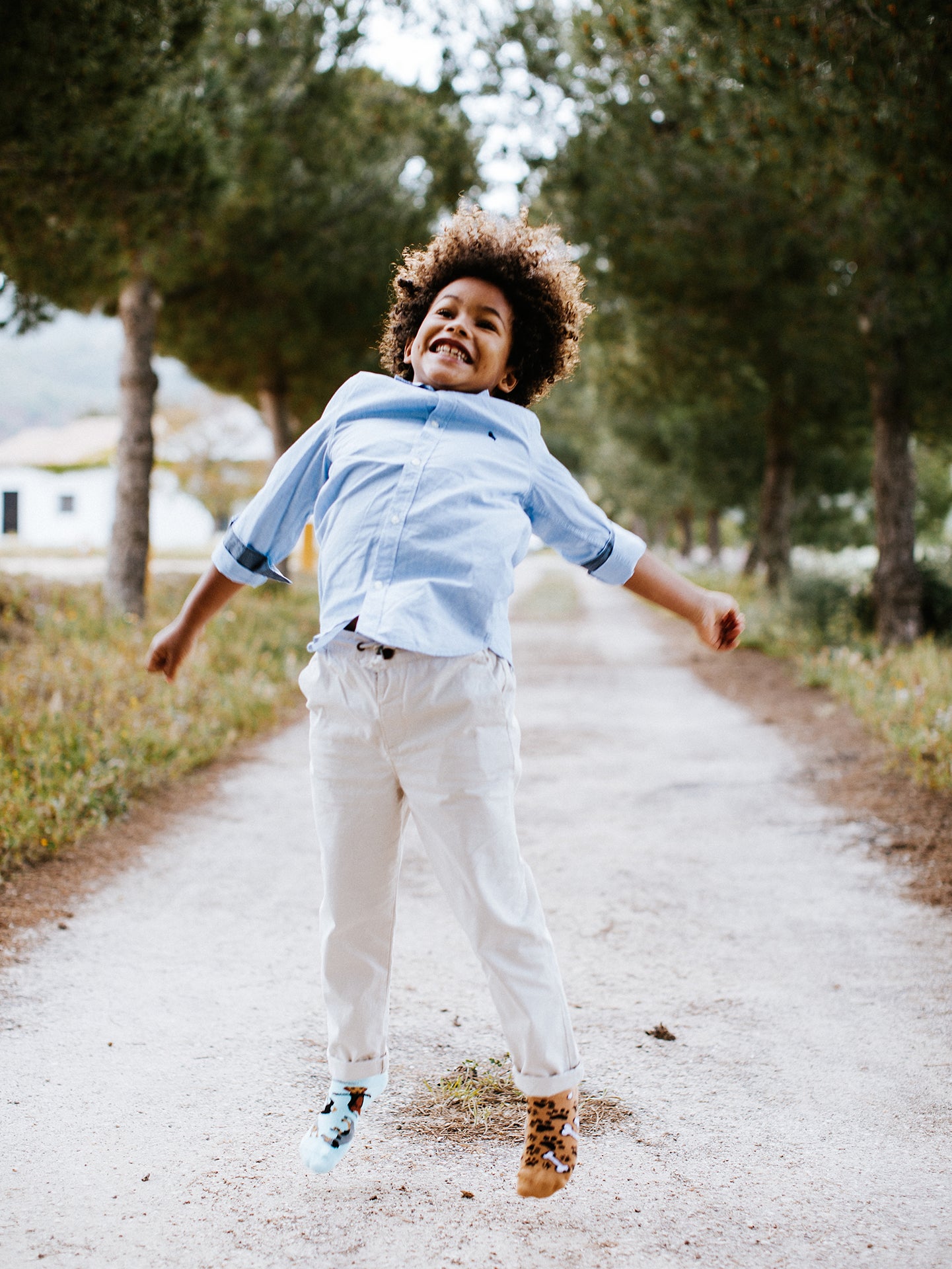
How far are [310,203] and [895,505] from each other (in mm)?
7823

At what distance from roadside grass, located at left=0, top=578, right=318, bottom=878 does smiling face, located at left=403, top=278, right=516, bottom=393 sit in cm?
307

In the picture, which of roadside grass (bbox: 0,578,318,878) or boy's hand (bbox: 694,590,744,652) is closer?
boy's hand (bbox: 694,590,744,652)

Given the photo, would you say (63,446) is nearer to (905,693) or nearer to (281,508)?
(905,693)

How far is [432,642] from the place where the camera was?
7.29ft

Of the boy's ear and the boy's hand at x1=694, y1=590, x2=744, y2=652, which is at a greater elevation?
the boy's ear

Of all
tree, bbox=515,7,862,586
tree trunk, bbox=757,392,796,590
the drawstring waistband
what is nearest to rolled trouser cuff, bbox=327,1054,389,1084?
the drawstring waistband

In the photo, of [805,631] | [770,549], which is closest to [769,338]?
[805,631]

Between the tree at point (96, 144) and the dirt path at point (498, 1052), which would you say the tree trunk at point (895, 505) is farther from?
the tree at point (96, 144)

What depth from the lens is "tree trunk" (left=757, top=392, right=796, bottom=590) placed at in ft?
56.4

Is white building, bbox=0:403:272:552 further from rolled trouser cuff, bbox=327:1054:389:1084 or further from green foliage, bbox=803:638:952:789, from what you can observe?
rolled trouser cuff, bbox=327:1054:389:1084

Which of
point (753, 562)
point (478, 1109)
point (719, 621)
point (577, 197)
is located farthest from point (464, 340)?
point (753, 562)

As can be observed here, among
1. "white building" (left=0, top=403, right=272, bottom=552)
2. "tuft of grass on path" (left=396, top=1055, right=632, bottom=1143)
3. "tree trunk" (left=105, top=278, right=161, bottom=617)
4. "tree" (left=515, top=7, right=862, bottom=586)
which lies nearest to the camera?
"tuft of grass on path" (left=396, top=1055, right=632, bottom=1143)


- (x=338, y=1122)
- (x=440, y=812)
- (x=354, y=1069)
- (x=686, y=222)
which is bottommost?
(x=338, y=1122)

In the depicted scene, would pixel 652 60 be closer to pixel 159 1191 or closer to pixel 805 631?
pixel 805 631
